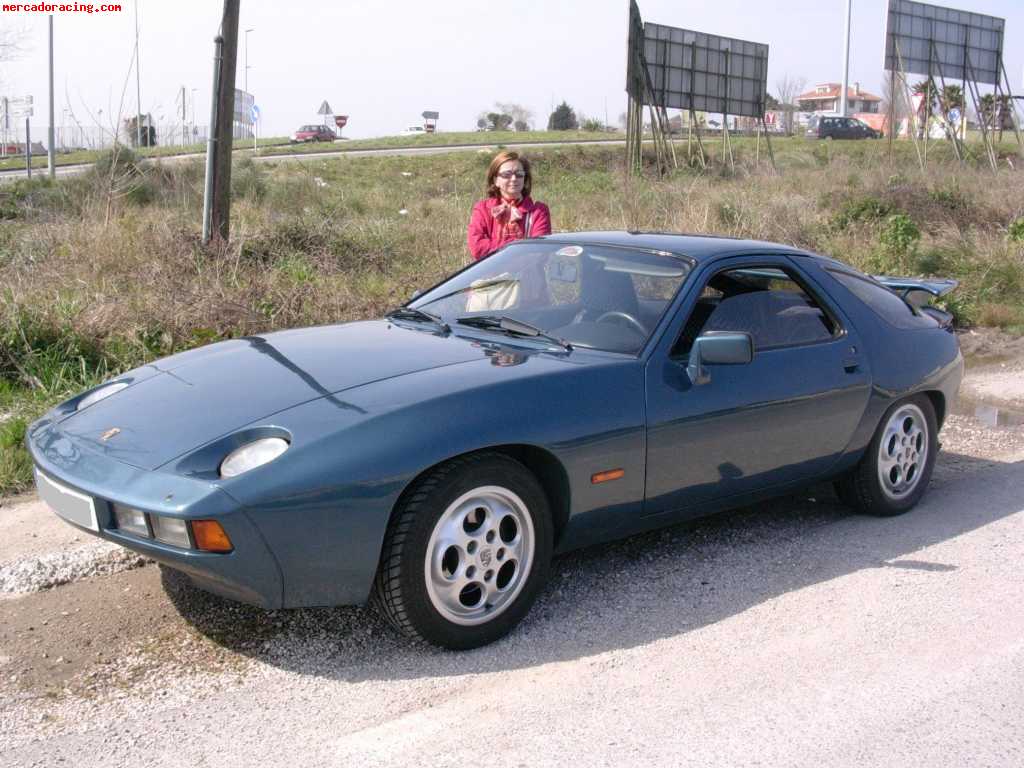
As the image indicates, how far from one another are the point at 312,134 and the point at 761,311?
49538mm

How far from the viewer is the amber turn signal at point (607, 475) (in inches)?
152

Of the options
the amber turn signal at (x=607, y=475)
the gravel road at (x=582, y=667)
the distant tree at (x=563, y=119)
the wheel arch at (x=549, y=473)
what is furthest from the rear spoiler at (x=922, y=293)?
the distant tree at (x=563, y=119)

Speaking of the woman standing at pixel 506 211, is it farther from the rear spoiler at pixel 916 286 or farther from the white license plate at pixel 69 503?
the white license plate at pixel 69 503

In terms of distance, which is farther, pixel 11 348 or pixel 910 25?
pixel 910 25

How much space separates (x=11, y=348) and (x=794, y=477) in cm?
500

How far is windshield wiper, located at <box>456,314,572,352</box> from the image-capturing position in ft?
14.1

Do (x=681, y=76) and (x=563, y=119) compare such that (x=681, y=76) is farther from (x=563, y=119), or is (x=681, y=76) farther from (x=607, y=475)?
(x=563, y=119)

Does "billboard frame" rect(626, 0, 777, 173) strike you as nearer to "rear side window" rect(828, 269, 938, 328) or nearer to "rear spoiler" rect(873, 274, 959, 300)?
"rear spoiler" rect(873, 274, 959, 300)

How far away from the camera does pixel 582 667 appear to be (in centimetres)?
352

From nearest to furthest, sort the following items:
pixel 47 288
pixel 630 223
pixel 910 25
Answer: pixel 47 288 → pixel 630 223 → pixel 910 25

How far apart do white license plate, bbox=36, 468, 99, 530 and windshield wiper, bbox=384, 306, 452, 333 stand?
5.42 feet

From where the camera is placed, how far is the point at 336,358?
407 centimetres

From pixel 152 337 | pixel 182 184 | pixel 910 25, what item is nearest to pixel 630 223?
pixel 182 184

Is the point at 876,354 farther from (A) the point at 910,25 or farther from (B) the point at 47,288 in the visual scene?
(A) the point at 910,25
